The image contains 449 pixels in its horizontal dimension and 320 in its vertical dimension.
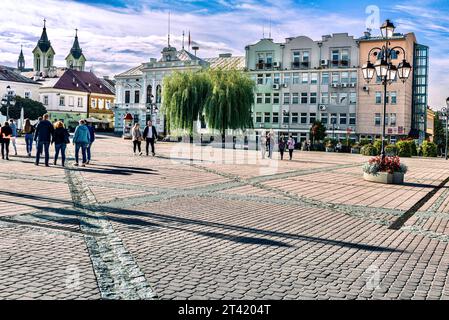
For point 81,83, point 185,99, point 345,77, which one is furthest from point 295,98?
point 81,83

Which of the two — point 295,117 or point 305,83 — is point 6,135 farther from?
point 305,83

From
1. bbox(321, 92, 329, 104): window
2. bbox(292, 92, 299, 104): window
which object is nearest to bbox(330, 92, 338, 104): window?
bbox(321, 92, 329, 104): window

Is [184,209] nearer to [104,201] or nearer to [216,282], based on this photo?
[104,201]

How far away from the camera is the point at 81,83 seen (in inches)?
3595

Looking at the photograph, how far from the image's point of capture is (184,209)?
975 centimetres

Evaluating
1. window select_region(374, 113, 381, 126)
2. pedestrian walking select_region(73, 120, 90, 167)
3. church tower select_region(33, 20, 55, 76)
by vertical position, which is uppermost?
church tower select_region(33, 20, 55, 76)

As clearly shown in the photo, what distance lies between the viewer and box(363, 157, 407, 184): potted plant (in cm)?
1694

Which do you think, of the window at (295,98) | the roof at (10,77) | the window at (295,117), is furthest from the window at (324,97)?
the roof at (10,77)

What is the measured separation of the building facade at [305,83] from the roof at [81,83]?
120 feet

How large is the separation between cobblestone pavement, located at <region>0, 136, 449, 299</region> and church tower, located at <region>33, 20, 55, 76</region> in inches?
4422

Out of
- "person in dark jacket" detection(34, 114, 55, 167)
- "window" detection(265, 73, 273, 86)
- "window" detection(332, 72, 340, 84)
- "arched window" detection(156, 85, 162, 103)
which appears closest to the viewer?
"person in dark jacket" detection(34, 114, 55, 167)

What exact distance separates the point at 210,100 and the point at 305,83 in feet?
70.1

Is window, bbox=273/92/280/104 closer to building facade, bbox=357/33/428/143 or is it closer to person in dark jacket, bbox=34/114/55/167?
building facade, bbox=357/33/428/143

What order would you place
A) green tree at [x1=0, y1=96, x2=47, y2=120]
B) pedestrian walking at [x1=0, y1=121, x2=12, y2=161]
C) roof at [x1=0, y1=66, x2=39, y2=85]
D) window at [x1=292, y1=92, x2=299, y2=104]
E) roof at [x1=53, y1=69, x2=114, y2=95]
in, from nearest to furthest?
pedestrian walking at [x1=0, y1=121, x2=12, y2=161] < window at [x1=292, y1=92, x2=299, y2=104] < green tree at [x1=0, y1=96, x2=47, y2=120] < roof at [x1=0, y1=66, x2=39, y2=85] < roof at [x1=53, y1=69, x2=114, y2=95]
